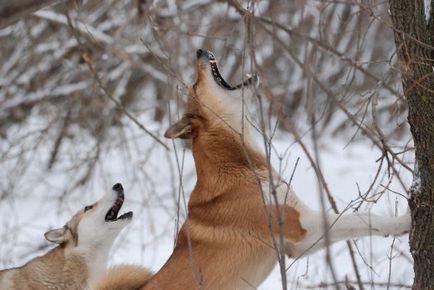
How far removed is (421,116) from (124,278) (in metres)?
2.19

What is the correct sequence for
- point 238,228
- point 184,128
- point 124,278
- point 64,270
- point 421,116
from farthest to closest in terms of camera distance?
point 64,270, point 184,128, point 124,278, point 238,228, point 421,116

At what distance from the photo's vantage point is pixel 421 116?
414cm

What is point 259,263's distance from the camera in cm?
486

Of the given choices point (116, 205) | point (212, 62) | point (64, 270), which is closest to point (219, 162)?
point (212, 62)

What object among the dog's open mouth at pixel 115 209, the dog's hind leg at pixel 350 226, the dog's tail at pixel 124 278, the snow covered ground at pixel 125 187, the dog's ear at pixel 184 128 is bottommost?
the dog's tail at pixel 124 278

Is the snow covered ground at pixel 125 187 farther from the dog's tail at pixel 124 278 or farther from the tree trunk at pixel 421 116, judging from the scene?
the tree trunk at pixel 421 116

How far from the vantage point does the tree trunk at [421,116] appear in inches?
162

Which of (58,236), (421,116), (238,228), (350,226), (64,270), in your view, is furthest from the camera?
(58,236)

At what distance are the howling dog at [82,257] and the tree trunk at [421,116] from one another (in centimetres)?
259

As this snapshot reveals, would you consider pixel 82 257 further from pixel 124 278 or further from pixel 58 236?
pixel 124 278

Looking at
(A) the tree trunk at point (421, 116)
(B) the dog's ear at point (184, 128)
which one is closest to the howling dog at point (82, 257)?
(B) the dog's ear at point (184, 128)

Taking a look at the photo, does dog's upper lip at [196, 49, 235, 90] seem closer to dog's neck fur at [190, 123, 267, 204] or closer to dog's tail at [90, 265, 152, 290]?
dog's neck fur at [190, 123, 267, 204]

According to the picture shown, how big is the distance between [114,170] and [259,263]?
623cm

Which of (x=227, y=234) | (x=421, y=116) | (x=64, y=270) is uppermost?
(x=421, y=116)
